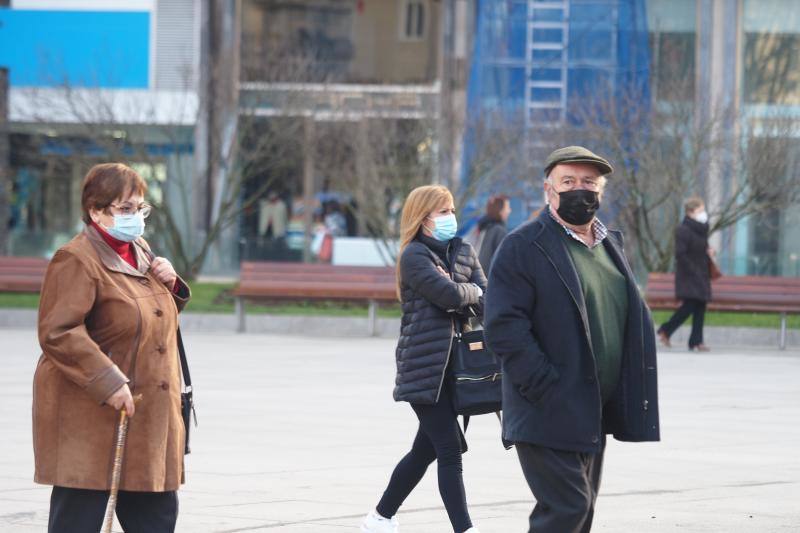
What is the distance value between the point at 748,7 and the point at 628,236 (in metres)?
13.5

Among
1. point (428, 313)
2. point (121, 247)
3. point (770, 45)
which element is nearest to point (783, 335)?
point (428, 313)

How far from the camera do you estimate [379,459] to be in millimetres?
10125

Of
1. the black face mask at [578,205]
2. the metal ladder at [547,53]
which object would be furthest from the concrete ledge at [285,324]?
the black face mask at [578,205]

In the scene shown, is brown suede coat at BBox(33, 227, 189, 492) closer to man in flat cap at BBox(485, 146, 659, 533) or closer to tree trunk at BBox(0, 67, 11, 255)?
man in flat cap at BBox(485, 146, 659, 533)

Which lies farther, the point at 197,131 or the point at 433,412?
the point at 197,131

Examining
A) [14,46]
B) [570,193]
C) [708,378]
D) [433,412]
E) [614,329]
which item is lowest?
[708,378]

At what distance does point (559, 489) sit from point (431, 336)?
2.16m

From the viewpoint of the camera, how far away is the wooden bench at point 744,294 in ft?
69.0

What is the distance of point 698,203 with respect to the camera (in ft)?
64.6

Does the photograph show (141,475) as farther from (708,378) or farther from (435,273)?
(708,378)

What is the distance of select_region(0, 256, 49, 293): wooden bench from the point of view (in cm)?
2352

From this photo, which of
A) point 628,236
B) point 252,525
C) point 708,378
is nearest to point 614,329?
point 252,525

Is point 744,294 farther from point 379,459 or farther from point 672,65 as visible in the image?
point 379,459

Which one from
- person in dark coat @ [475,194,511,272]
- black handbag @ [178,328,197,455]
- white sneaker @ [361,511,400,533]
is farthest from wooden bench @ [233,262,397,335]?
black handbag @ [178,328,197,455]
